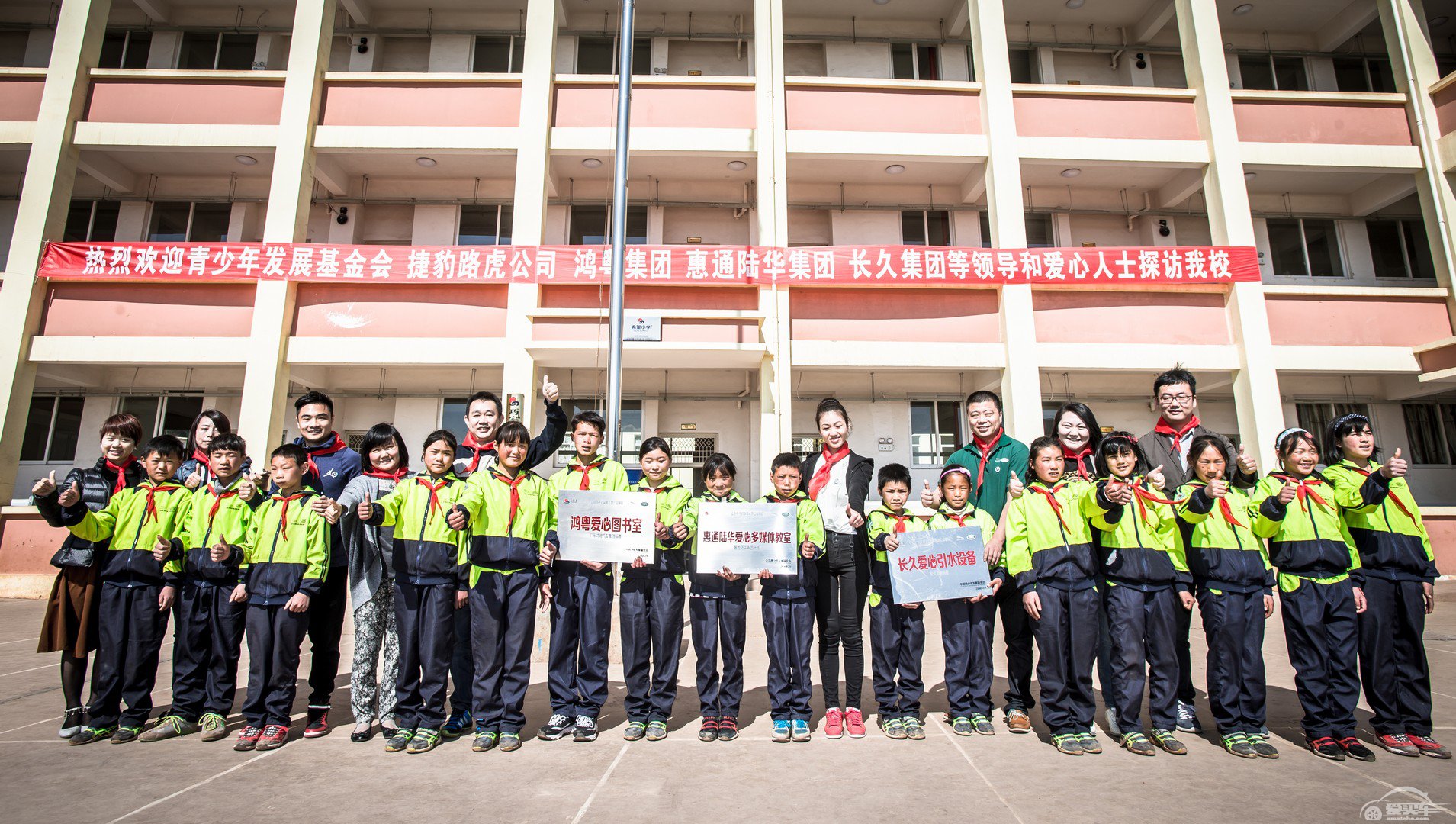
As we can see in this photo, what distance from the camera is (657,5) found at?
1233cm

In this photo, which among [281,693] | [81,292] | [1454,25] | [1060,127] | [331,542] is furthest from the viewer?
[1454,25]

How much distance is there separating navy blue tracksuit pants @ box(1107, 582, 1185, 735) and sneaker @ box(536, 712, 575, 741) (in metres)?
2.88

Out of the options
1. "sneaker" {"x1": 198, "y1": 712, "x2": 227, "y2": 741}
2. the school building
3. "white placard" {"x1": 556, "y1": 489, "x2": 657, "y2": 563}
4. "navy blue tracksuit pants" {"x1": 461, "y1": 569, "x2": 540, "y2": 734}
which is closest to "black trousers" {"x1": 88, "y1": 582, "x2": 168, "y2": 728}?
"sneaker" {"x1": 198, "y1": 712, "x2": 227, "y2": 741}

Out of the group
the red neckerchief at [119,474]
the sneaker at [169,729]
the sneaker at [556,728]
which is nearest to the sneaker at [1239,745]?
the sneaker at [556,728]

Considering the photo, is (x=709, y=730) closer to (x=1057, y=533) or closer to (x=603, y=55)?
(x=1057, y=533)

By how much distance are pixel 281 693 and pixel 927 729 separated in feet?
11.3

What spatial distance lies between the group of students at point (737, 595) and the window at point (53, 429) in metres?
10.8

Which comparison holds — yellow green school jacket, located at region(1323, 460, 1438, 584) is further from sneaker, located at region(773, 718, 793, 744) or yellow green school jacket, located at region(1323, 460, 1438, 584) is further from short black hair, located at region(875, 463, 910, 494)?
sneaker, located at region(773, 718, 793, 744)

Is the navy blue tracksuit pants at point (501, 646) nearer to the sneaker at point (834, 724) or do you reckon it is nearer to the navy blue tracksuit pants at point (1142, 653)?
the sneaker at point (834, 724)

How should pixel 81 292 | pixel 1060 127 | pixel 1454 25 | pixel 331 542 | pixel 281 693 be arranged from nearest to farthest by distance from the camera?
pixel 281 693, pixel 331 542, pixel 81 292, pixel 1060 127, pixel 1454 25

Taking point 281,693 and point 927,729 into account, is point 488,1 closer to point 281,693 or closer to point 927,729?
point 281,693

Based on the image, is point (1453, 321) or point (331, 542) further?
point (1453, 321)

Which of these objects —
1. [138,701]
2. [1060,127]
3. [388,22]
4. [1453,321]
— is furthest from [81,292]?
[1453,321]

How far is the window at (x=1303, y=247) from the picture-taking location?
12328 millimetres
